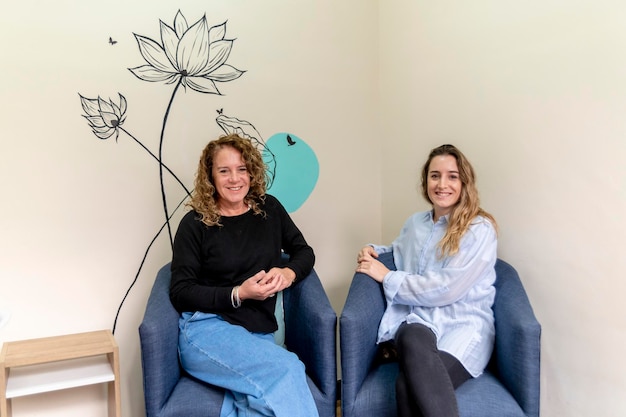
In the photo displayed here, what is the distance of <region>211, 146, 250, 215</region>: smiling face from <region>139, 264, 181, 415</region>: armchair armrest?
1.66 feet

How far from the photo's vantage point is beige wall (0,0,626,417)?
1777 millimetres

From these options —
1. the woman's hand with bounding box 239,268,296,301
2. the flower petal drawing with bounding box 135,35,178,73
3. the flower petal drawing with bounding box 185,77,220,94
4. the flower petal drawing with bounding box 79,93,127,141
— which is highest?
the flower petal drawing with bounding box 135,35,178,73

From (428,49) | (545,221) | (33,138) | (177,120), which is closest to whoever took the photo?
(545,221)

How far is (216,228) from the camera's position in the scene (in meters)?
1.98

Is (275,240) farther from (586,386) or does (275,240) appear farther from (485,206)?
(586,386)

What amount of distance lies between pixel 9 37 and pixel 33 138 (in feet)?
1.39

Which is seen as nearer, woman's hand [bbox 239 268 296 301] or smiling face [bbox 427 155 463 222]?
woman's hand [bbox 239 268 296 301]

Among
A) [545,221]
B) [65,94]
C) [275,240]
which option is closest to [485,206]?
[545,221]

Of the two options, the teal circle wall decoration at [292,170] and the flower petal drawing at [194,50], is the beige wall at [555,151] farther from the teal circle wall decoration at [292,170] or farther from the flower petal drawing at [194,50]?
the flower petal drawing at [194,50]

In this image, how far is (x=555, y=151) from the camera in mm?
1889

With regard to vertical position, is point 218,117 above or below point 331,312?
above

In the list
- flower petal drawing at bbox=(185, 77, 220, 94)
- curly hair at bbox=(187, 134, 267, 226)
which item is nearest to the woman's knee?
curly hair at bbox=(187, 134, 267, 226)

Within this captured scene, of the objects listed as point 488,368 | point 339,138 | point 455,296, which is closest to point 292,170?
point 339,138

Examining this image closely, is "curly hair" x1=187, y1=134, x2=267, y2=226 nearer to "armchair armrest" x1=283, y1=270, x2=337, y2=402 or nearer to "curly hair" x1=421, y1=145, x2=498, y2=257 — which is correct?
"armchair armrest" x1=283, y1=270, x2=337, y2=402
